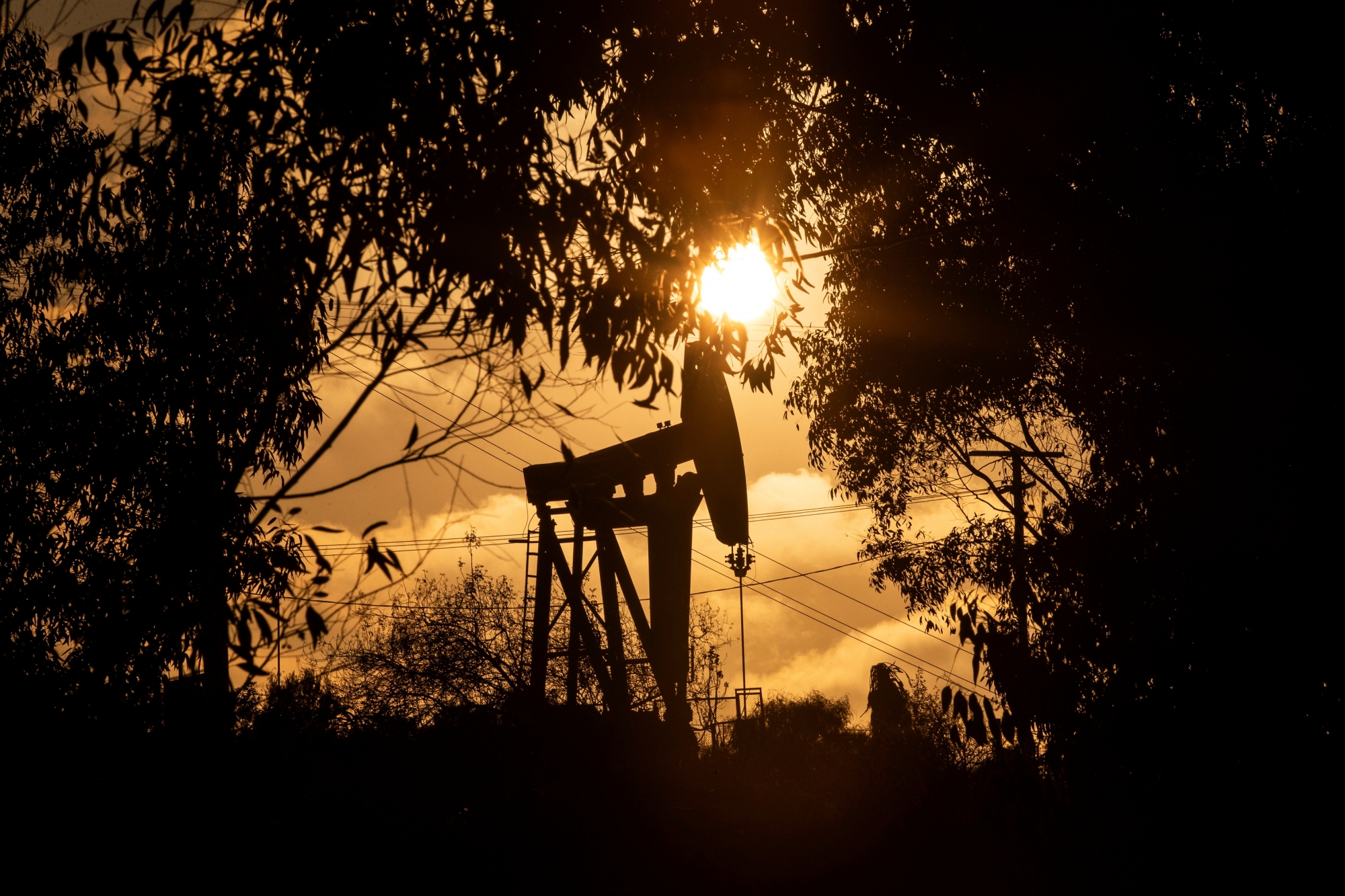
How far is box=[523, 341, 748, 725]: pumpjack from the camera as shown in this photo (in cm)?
839

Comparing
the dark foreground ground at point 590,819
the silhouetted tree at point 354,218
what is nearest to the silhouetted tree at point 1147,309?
the dark foreground ground at point 590,819

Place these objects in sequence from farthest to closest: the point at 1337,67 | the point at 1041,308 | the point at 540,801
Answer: the point at 540,801, the point at 1041,308, the point at 1337,67

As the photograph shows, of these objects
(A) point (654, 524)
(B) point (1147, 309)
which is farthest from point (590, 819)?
(B) point (1147, 309)

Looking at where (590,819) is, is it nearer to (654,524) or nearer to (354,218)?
(654,524)

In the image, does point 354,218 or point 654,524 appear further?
point 654,524

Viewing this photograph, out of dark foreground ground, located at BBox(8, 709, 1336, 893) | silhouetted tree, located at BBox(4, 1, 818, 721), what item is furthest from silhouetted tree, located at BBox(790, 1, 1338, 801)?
silhouetted tree, located at BBox(4, 1, 818, 721)

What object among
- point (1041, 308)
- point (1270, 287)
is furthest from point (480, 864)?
point (1270, 287)

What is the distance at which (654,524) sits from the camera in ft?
28.8

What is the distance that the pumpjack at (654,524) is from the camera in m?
8.39

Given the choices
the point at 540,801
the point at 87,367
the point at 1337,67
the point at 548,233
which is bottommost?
the point at 540,801

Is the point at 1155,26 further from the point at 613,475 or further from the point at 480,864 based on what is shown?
the point at 480,864

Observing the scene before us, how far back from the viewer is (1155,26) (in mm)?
5246

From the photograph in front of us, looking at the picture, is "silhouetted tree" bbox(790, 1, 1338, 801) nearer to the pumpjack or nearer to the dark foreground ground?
the dark foreground ground

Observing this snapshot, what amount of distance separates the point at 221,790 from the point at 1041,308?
687cm
